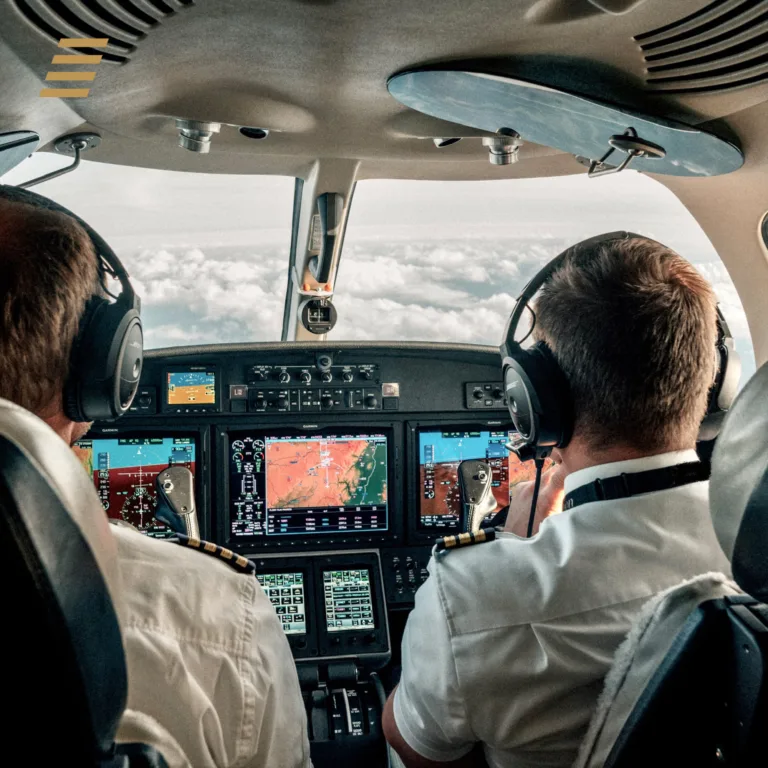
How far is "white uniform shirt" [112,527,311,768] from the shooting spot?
1.05 meters

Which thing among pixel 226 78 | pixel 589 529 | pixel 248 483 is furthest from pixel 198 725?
pixel 248 483

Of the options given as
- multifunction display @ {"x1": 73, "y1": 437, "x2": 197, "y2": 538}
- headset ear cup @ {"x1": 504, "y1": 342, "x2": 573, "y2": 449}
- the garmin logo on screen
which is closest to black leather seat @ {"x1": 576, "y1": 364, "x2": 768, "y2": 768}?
headset ear cup @ {"x1": 504, "y1": 342, "x2": 573, "y2": 449}

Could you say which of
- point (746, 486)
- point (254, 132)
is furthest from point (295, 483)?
point (746, 486)

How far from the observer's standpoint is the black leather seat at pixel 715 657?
0.81 metres

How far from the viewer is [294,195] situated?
3.24 meters

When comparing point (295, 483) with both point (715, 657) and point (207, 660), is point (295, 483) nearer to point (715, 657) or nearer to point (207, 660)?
point (207, 660)

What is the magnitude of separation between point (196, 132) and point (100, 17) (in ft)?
2.55

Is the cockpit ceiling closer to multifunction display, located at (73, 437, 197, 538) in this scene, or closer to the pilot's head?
the pilot's head

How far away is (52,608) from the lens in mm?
667

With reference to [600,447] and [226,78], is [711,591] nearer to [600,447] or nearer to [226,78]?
[600,447]

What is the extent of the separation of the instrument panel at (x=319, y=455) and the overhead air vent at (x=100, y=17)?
1.33m

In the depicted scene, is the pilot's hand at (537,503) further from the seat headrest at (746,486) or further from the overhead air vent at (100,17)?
the overhead air vent at (100,17)

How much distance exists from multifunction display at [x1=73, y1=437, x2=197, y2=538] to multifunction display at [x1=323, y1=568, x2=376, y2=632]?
0.54 metres

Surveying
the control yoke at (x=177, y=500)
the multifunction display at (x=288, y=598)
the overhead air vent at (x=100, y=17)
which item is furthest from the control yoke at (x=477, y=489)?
the overhead air vent at (x=100, y=17)
